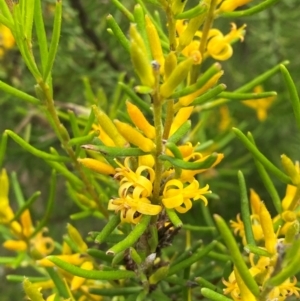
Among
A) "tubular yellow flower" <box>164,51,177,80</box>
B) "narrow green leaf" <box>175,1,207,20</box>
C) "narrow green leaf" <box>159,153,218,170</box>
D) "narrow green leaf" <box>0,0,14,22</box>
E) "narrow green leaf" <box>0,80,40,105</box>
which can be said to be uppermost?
"narrow green leaf" <box>0,0,14,22</box>

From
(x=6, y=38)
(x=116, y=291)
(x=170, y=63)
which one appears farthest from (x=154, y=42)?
(x=6, y=38)

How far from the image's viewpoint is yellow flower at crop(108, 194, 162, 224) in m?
0.46

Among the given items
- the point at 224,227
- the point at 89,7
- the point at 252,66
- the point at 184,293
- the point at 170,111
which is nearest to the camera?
the point at 224,227

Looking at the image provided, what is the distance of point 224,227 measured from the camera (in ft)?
1.19

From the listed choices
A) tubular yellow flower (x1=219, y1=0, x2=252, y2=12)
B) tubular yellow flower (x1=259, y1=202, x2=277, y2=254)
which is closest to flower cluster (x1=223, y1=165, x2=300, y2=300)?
tubular yellow flower (x1=259, y1=202, x2=277, y2=254)

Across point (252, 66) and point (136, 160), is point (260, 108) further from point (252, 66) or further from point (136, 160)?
point (136, 160)

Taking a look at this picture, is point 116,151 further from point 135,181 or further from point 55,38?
point 55,38

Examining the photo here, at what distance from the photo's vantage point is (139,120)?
1.46 ft

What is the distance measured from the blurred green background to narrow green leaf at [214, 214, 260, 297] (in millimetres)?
585

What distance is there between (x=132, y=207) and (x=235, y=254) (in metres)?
0.12

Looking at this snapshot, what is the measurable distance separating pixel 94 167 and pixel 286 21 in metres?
0.79

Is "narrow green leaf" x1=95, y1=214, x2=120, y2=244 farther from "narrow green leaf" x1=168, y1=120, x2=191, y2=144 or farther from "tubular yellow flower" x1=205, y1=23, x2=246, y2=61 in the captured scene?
"tubular yellow flower" x1=205, y1=23, x2=246, y2=61

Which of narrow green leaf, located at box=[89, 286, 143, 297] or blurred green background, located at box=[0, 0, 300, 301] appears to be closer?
narrow green leaf, located at box=[89, 286, 143, 297]

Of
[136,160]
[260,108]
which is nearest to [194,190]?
[136,160]
